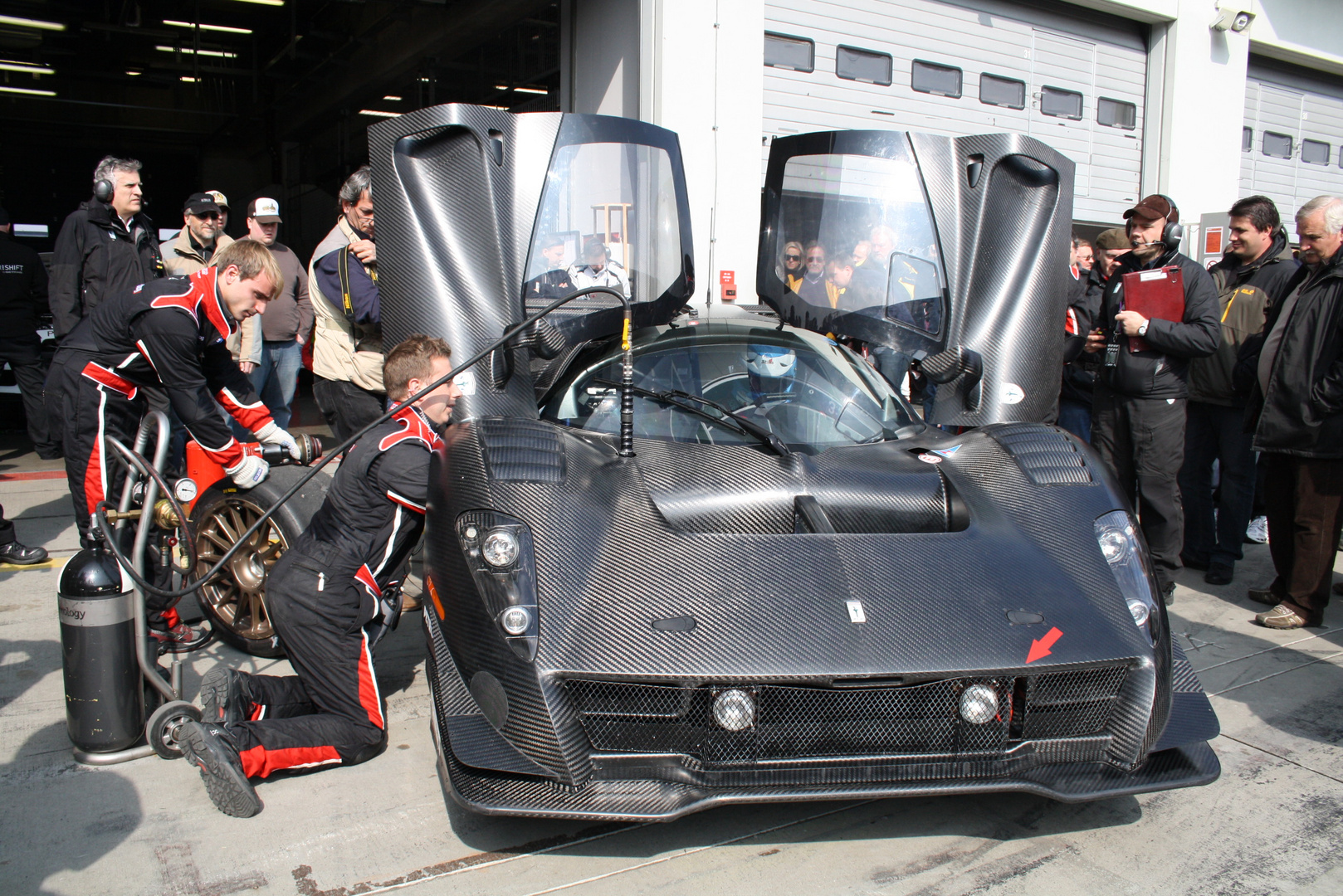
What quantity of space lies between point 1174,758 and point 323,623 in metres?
2.37

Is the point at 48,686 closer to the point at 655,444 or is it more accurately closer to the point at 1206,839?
the point at 655,444

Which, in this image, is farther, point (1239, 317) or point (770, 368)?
point (1239, 317)

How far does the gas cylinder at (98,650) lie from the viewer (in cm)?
279

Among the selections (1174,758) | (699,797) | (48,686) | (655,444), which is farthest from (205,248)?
(1174,758)

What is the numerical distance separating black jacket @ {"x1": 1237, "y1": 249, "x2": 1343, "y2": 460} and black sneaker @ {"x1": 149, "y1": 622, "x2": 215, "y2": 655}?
4.71 m

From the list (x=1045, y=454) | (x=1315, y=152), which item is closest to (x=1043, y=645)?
(x=1045, y=454)

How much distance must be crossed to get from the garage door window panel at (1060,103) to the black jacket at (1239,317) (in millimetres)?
5145

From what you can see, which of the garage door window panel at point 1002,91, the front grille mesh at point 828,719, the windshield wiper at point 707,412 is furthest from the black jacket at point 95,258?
the garage door window panel at point 1002,91

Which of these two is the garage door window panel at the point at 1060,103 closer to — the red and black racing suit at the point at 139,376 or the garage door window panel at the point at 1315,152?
the garage door window panel at the point at 1315,152

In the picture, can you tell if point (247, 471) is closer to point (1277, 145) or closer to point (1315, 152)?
point (1277, 145)

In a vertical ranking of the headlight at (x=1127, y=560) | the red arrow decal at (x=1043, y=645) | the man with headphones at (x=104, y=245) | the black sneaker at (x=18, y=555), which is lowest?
the black sneaker at (x=18, y=555)

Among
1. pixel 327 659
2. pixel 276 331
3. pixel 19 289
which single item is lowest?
pixel 327 659

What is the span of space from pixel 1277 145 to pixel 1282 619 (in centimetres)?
1045

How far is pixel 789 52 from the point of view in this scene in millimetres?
8180
